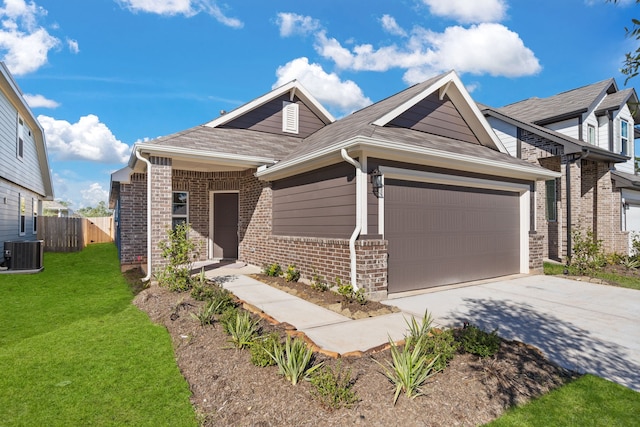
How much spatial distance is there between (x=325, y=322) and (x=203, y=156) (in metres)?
5.24

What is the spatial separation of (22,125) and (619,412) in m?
20.4

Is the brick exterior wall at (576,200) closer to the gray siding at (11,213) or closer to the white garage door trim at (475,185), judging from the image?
the white garage door trim at (475,185)

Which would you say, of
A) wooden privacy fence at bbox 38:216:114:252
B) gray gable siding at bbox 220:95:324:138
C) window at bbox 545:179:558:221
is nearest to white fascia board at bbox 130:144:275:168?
gray gable siding at bbox 220:95:324:138

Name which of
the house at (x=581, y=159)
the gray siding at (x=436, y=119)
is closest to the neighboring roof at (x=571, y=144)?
the house at (x=581, y=159)

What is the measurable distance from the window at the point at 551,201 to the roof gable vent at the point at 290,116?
990cm

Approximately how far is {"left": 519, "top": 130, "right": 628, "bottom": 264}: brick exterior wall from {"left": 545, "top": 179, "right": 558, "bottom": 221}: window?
0.17 metres

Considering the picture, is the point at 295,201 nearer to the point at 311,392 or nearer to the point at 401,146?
the point at 401,146

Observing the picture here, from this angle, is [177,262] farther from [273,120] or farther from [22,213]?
[22,213]

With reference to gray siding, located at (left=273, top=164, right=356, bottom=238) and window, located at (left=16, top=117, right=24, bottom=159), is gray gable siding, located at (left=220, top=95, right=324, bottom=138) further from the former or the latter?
window, located at (left=16, top=117, right=24, bottom=159)

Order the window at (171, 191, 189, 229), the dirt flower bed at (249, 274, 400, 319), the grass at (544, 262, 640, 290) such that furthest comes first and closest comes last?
the window at (171, 191, 189, 229)
the grass at (544, 262, 640, 290)
the dirt flower bed at (249, 274, 400, 319)

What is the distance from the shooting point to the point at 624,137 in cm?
1580

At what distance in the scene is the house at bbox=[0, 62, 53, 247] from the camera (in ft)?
40.0

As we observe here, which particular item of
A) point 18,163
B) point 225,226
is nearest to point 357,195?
point 225,226

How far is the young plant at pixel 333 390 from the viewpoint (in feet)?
9.23
